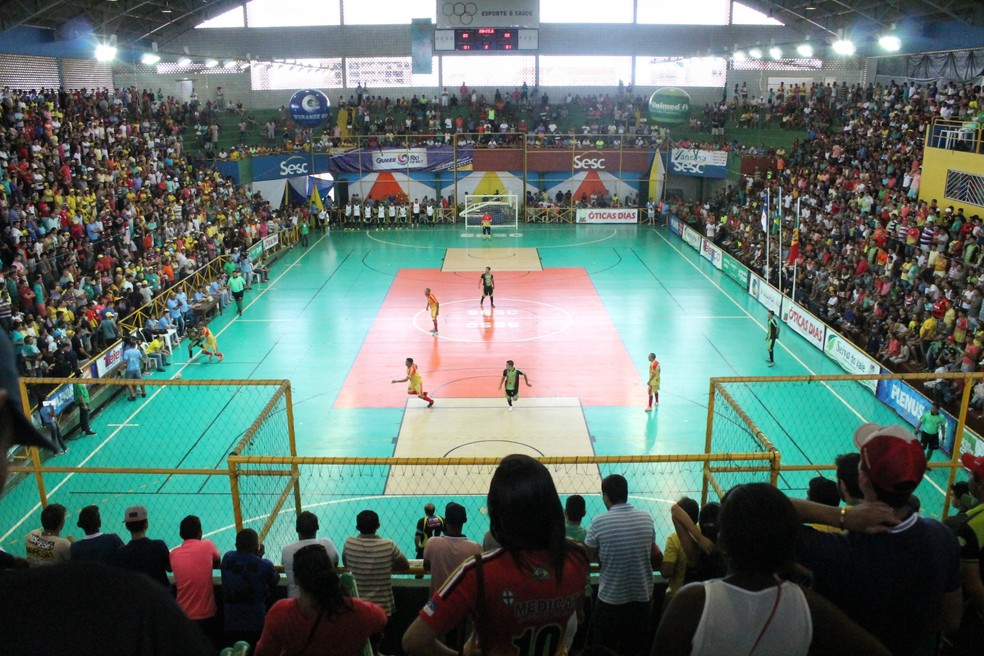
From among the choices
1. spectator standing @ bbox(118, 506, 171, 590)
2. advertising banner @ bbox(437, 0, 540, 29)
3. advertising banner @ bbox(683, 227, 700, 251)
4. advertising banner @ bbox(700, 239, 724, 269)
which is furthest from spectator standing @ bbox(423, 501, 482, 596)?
advertising banner @ bbox(437, 0, 540, 29)

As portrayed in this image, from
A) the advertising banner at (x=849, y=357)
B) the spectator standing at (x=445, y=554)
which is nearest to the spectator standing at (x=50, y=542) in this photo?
the spectator standing at (x=445, y=554)

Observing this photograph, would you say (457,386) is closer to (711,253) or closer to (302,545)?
(302,545)

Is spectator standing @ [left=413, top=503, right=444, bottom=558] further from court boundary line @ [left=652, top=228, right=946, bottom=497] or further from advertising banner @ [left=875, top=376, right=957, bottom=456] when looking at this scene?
advertising banner @ [left=875, top=376, right=957, bottom=456]

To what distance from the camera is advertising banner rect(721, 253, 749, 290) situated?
27.4 metres

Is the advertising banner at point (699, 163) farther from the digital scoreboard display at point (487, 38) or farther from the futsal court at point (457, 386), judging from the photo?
the digital scoreboard display at point (487, 38)

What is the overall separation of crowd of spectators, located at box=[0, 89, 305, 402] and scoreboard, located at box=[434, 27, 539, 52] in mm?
13420

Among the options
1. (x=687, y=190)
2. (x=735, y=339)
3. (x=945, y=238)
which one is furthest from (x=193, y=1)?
(x=945, y=238)

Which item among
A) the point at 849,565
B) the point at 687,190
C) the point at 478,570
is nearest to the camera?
the point at 478,570

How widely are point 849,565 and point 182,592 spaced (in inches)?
189

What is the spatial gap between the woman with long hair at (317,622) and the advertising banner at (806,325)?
19.0m

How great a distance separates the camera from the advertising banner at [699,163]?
128 feet

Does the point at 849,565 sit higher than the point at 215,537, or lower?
higher

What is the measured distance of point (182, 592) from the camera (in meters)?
5.85

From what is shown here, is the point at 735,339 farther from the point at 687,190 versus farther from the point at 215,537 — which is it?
the point at 687,190
